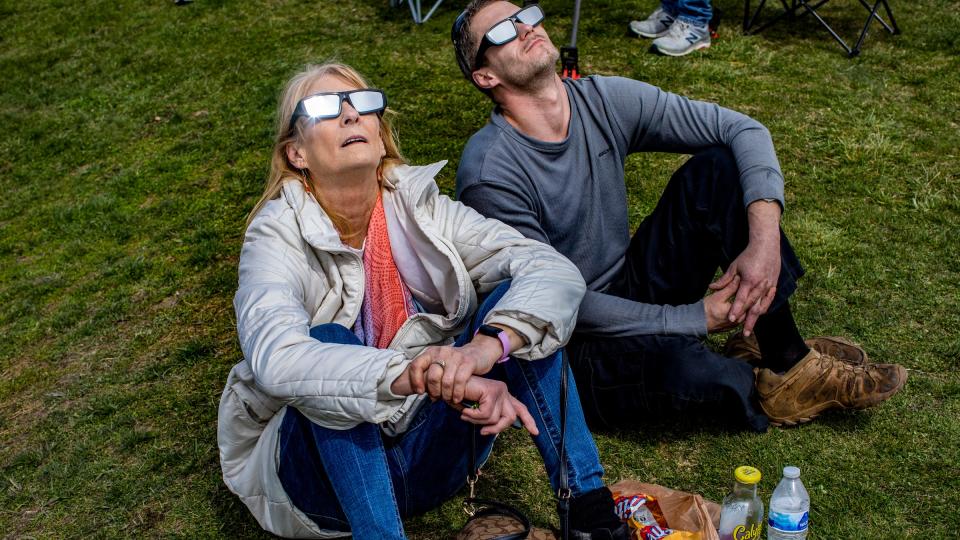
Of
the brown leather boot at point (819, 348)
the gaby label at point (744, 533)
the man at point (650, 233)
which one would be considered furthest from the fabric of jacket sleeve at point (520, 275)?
the brown leather boot at point (819, 348)

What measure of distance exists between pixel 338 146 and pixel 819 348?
84.3 inches

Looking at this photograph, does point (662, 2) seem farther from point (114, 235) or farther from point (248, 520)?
point (248, 520)

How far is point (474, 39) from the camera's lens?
3.74m

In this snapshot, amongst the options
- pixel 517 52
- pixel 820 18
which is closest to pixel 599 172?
pixel 517 52

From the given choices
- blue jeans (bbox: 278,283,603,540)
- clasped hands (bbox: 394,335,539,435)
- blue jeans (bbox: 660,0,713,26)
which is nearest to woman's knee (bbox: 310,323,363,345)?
blue jeans (bbox: 278,283,603,540)

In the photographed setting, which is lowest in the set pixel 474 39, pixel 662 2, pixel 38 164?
pixel 38 164

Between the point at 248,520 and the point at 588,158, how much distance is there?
1871mm

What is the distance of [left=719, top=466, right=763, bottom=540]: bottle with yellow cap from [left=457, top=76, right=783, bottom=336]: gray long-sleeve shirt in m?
0.61

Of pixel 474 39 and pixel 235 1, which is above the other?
pixel 474 39

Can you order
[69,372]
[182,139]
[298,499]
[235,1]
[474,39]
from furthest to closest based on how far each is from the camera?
[235,1], [182,139], [69,372], [474,39], [298,499]

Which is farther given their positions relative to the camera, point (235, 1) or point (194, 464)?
point (235, 1)

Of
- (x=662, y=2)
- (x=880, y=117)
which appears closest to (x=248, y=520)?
(x=880, y=117)

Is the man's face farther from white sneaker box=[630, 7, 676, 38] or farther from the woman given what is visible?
white sneaker box=[630, 7, 676, 38]

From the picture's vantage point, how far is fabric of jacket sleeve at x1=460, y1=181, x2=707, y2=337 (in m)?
3.45
